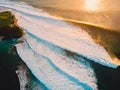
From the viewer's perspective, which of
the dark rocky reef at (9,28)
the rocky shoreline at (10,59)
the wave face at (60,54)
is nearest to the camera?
the wave face at (60,54)

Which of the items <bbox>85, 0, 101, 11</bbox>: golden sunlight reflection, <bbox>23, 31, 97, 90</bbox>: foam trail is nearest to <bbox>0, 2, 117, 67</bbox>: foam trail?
<bbox>23, 31, 97, 90</bbox>: foam trail

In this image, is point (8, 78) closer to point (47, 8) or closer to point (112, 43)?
point (112, 43)

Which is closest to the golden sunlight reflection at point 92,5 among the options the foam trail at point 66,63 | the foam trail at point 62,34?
the foam trail at point 62,34

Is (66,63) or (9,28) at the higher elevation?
(9,28)

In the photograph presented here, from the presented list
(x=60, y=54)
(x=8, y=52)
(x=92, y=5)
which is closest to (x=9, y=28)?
(x=8, y=52)

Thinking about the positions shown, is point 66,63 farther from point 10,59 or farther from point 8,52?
point 8,52

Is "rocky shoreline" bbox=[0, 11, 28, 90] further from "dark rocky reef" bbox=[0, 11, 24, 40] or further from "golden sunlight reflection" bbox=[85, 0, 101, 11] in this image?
"golden sunlight reflection" bbox=[85, 0, 101, 11]

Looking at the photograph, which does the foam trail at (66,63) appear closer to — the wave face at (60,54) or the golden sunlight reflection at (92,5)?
the wave face at (60,54)
